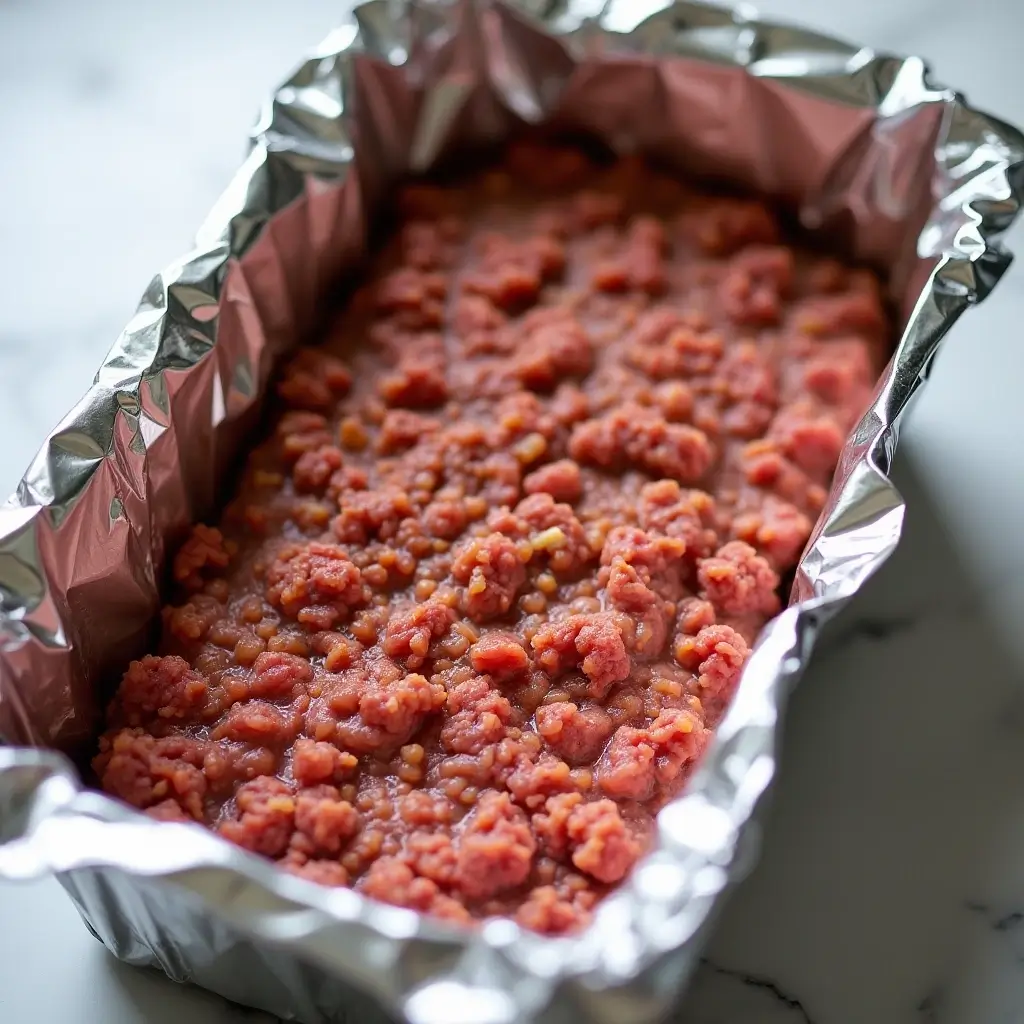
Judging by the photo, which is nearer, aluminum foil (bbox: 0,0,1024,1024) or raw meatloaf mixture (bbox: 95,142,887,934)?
aluminum foil (bbox: 0,0,1024,1024)

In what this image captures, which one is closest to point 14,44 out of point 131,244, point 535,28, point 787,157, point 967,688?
point 131,244

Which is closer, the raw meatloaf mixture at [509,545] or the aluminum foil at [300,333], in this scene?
the aluminum foil at [300,333]

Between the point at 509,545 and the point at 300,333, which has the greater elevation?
the point at 300,333

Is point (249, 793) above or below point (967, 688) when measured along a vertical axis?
above

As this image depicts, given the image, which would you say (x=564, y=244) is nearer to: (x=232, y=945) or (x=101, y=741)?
(x=101, y=741)
